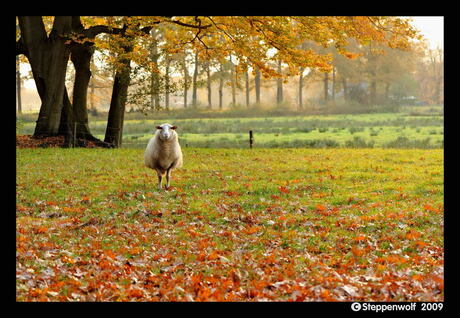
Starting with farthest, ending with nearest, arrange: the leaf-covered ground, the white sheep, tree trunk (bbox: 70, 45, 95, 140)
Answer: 1. tree trunk (bbox: 70, 45, 95, 140)
2. the white sheep
3. the leaf-covered ground

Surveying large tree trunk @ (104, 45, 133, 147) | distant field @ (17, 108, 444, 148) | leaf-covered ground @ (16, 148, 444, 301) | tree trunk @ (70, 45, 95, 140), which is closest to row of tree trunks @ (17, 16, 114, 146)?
tree trunk @ (70, 45, 95, 140)

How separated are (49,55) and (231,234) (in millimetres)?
20364

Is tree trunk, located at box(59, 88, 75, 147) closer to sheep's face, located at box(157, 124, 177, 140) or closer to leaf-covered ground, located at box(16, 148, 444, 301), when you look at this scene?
leaf-covered ground, located at box(16, 148, 444, 301)

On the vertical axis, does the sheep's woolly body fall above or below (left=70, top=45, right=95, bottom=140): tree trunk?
below

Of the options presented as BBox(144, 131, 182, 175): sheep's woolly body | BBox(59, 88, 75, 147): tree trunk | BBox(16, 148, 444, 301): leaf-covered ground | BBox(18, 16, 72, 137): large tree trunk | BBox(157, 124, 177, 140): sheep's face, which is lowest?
BBox(16, 148, 444, 301): leaf-covered ground

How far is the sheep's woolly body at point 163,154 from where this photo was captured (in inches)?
635

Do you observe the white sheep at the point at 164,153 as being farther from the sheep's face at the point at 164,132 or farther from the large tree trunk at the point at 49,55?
the large tree trunk at the point at 49,55

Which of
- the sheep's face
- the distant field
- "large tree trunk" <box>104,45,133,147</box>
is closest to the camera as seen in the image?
the sheep's face

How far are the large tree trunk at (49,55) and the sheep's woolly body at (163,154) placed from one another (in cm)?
1348

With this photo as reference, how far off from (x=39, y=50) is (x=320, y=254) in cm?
2261

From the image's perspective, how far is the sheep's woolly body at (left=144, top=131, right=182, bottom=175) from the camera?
16.1 metres

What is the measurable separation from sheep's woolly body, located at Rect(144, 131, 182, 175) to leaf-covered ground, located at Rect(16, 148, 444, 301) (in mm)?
715
